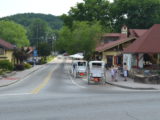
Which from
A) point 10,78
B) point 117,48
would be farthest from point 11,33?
point 10,78

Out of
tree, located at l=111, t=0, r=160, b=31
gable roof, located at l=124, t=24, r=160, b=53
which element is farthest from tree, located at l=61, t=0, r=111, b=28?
gable roof, located at l=124, t=24, r=160, b=53

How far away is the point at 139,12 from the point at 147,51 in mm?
58961

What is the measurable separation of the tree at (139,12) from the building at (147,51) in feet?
161

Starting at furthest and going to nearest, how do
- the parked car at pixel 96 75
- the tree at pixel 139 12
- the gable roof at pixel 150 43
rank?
the tree at pixel 139 12 < the gable roof at pixel 150 43 < the parked car at pixel 96 75

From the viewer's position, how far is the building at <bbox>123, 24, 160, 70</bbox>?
37.3 meters

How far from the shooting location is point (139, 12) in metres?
93.9

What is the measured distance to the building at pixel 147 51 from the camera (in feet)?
123

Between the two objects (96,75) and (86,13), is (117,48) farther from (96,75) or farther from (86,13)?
(86,13)

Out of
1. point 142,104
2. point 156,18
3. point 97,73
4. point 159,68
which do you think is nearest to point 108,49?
point 159,68

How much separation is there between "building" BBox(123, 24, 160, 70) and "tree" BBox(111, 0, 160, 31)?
49127 mm

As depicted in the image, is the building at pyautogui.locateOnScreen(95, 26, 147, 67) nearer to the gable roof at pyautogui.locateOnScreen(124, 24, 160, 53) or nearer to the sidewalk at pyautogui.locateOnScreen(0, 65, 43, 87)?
the gable roof at pyautogui.locateOnScreen(124, 24, 160, 53)

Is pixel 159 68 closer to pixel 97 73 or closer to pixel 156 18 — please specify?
pixel 97 73

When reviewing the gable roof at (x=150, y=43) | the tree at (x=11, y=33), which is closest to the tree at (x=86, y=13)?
the tree at (x=11, y=33)

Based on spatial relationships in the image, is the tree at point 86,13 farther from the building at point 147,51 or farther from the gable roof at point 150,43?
the gable roof at point 150,43
